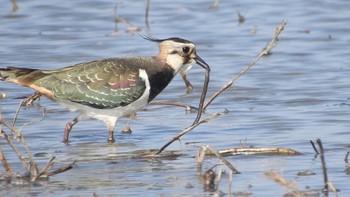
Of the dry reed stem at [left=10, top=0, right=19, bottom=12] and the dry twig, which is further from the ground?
the dry reed stem at [left=10, top=0, right=19, bottom=12]

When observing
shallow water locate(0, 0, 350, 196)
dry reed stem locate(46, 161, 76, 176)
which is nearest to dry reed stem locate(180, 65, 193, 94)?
shallow water locate(0, 0, 350, 196)

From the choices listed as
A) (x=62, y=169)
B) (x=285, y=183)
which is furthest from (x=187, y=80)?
(x=285, y=183)

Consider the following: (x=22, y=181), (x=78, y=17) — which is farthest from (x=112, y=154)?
(x=78, y=17)

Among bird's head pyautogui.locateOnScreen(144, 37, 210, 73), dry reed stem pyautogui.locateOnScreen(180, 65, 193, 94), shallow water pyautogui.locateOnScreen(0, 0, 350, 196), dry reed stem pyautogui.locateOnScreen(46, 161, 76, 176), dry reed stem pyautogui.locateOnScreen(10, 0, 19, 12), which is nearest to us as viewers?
dry reed stem pyautogui.locateOnScreen(46, 161, 76, 176)

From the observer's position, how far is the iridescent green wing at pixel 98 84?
11172 mm

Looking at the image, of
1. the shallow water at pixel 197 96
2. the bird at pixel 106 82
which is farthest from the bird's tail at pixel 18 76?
the shallow water at pixel 197 96

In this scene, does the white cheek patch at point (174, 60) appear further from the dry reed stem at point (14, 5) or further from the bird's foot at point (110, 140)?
the dry reed stem at point (14, 5)

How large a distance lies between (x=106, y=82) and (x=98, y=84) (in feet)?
0.29

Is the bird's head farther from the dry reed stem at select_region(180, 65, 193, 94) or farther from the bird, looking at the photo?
the dry reed stem at select_region(180, 65, 193, 94)

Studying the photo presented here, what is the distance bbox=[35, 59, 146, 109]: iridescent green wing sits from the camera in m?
11.2

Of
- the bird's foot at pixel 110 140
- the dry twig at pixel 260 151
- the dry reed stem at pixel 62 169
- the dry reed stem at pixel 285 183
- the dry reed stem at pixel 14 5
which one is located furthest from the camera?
the dry reed stem at pixel 14 5

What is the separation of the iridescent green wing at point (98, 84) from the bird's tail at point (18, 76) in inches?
3.0

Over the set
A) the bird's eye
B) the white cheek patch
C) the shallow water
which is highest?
the bird's eye

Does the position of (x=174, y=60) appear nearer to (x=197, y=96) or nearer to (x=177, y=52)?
(x=177, y=52)
